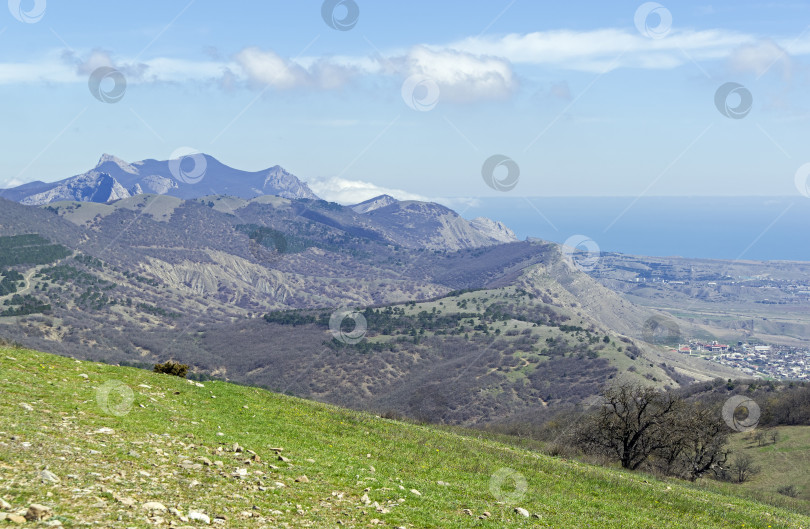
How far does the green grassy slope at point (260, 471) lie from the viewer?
12578 mm

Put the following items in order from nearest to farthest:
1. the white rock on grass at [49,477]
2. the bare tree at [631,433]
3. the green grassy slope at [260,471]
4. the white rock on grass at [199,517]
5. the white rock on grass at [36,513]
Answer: the white rock on grass at [36,513] → the white rock on grass at [199,517] → the white rock on grass at [49,477] → the green grassy slope at [260,471] → the bare tree at [631,433]

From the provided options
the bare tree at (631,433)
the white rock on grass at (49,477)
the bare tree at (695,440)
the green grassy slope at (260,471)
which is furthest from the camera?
the bare tree at (695,440)

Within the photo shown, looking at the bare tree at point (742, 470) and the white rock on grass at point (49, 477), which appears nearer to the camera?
the white rock on grass at point (49, 477)

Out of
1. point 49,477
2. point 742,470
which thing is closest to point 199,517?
point 49,477

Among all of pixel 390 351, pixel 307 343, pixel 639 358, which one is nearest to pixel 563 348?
pixel 639 358

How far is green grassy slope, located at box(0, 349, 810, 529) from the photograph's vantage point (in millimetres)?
12578

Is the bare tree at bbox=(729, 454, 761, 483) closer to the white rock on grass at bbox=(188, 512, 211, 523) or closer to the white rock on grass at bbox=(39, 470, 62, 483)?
the white rock on grass at bbox=(188, 512, 211, 523)

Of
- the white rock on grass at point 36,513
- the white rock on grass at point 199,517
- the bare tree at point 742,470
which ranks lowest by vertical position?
the white rock on grass at point 36,513

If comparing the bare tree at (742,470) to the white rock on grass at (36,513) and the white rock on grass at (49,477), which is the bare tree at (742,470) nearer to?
the white rock on grass at (49,477)

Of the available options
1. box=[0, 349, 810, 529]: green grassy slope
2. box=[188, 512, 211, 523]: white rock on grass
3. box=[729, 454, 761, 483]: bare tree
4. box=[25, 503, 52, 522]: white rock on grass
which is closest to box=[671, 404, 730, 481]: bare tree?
box=[729, 454, 761, 483]: bare tree

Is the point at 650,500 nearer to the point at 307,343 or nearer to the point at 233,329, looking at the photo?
the point at 307,343

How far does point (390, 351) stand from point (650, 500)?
140 meters

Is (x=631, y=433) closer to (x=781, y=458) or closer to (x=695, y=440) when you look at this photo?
(x=695, y=440)

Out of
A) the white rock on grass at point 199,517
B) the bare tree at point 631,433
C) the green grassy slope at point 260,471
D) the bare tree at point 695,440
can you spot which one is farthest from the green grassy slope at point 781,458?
the white rock on grass at point 199,517
